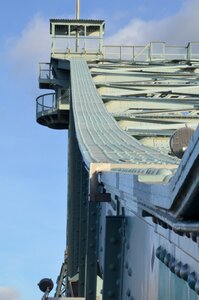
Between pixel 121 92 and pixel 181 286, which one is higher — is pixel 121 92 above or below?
above

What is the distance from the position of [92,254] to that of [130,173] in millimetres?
4700

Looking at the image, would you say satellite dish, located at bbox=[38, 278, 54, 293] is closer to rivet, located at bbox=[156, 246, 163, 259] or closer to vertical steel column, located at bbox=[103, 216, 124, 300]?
vertical steel column, located at bbox=[103, 216, 124, 300]

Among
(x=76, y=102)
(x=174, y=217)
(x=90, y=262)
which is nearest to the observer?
(x=174, y=217)

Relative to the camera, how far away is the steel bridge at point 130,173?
363 centimetres

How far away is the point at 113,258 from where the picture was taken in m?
7.11

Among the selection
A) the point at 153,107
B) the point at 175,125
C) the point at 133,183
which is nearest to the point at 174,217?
the point at 133,183

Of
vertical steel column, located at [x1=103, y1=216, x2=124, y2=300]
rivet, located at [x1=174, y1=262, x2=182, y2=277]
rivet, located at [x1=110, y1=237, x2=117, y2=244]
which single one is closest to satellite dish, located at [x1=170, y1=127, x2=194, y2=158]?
rivet, located at [x1=174, y1=262, x2=182, y2=277]

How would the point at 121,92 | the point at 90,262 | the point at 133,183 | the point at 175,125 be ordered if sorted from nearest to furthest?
the point at 133,183
the point at 90,262
the point at 175,125
the point at 121,92

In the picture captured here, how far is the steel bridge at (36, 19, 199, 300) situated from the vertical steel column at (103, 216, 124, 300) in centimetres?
1

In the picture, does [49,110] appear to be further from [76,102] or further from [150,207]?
[150,207]

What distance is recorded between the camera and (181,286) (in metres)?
3.92

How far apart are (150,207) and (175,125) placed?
37.0 feet

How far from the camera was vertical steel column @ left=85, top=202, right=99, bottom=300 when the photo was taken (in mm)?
9484

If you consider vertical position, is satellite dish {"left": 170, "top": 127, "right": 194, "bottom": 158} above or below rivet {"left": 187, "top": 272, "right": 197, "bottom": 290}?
above
